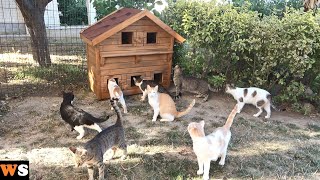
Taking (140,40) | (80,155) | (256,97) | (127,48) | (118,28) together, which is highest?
(118,28)

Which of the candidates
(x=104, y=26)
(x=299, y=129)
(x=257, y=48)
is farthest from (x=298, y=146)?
(x=104, y=26)

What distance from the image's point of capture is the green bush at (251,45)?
16.7 feet

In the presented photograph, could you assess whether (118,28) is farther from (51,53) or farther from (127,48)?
(51,53)

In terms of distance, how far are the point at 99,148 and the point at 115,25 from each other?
274 cm

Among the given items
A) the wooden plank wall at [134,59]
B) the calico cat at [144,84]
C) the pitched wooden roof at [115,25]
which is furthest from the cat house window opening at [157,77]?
the pitched wooden roof at [115,25]

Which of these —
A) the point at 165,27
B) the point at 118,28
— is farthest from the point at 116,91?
the point at 165,27

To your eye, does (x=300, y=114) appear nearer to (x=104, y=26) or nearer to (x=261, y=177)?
(x=261, y=177)

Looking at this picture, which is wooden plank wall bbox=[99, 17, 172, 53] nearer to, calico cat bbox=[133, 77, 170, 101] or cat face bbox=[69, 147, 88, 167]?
calico cat bbox=[133, 77, 170, 101]

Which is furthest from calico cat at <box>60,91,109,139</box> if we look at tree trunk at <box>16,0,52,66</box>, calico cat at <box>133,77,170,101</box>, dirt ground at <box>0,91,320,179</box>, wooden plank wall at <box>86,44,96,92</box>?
tree trunk at <box>16,0,52,66</box>

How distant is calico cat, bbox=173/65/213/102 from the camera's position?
603 centimetres

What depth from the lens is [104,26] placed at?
556 centimetres

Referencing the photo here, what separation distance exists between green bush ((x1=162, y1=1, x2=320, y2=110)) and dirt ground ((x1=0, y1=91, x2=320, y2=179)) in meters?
0.73

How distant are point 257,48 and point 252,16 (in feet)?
2.24

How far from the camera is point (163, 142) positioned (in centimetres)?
430
